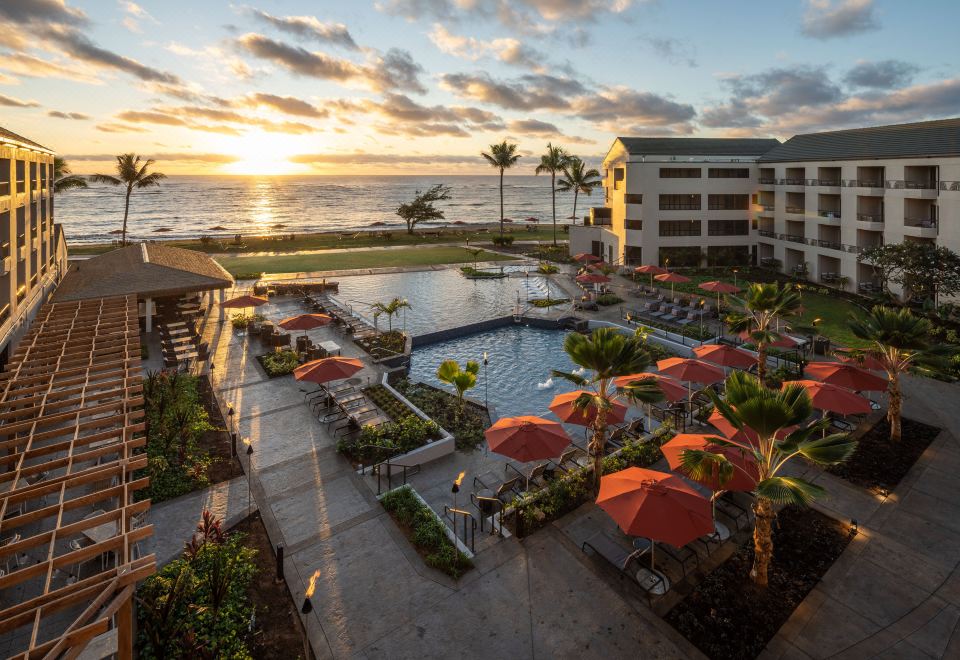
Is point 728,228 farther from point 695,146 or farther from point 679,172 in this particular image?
point 695,146

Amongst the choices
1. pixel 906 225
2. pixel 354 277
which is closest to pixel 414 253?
pixel 354 277

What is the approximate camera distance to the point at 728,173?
4862cm

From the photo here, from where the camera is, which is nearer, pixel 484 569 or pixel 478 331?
pixel 484 569

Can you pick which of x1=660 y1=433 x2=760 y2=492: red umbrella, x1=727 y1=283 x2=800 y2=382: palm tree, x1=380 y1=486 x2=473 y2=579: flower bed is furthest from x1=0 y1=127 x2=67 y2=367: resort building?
x1=727 y1=283 x2=800 y2=382: palm tree

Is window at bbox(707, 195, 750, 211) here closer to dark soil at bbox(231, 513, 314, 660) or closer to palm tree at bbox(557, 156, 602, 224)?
palm tree at bbox(557, 156, 602, 224)

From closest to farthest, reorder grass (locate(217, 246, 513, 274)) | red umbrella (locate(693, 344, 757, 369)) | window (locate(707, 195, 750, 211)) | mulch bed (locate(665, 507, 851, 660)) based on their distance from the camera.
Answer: mulch bed (locate(665, 507, 851, 660)) < red umbrella (locate(693, 344, 757, 369)) < window (locate(707, 195, 750, 211)) < grass (locate(217, 246, 513, 274))

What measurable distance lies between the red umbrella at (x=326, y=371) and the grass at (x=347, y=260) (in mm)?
32761

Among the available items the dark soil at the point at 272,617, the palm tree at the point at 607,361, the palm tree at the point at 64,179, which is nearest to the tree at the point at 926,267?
the palm tree at the point at 607,361

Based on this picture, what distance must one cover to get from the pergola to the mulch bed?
9016 mm

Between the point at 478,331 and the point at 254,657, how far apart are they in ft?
72.9

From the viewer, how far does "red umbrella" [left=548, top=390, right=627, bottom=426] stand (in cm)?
1348

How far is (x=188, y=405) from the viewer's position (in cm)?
1738

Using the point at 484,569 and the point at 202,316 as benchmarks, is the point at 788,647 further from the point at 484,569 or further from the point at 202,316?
the point at 202,316

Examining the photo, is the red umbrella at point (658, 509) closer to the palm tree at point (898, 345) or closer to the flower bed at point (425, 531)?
the flower bed at point (425, 531)
